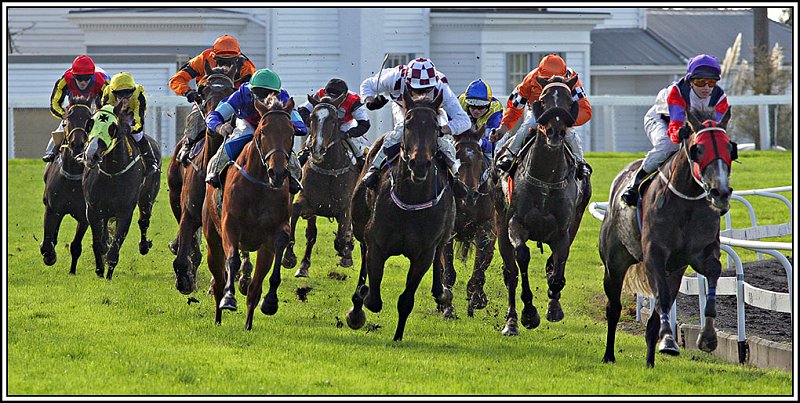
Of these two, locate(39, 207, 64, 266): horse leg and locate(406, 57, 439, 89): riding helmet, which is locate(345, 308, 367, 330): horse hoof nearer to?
locate(406, 57, 439, 89): riding helmet

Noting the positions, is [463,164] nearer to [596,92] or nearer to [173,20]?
[173,20]

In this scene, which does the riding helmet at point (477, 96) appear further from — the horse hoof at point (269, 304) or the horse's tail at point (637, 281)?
the horse hoof at point (269, 304)

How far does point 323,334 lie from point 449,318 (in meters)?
1.40

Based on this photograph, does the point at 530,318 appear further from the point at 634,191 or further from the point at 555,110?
the point at 634,191

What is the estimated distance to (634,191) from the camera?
27.9 ft

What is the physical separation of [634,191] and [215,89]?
393 cm

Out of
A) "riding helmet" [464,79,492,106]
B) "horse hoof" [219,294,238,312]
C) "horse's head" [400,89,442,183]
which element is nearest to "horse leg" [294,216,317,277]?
"riding helmet" [464,79,492,106]

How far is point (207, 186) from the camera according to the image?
9.95 meters

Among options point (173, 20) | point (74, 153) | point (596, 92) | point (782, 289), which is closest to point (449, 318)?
point (782, 289)

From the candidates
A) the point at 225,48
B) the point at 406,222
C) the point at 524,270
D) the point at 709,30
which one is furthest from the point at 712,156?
the point at 709,30

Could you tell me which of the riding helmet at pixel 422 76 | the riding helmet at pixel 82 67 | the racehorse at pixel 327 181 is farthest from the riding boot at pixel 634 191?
the riding helmet at pixel 82 67

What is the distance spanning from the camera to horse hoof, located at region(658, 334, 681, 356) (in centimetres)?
767

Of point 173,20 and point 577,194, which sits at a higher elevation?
point 173,20

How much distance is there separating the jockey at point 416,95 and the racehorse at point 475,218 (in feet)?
2.82
